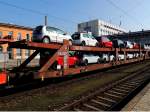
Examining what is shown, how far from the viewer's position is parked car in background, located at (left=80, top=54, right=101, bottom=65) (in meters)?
21.0

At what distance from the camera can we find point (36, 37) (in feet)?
53.3

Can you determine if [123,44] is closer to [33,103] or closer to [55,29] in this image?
[55,29]

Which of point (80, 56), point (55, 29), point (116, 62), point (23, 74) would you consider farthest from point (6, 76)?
point (116, 62)

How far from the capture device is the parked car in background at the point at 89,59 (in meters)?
21.0

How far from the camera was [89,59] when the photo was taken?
22.1 metres

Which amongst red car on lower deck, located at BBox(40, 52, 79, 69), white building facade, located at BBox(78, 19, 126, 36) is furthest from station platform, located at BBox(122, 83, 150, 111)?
white building facade, located at BBox(78, 19, 126, 36)

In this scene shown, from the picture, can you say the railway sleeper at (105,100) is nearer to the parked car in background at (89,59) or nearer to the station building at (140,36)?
the parked car in background at (89,59)

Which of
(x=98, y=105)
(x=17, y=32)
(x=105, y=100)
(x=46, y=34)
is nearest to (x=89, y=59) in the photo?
(x=46, y=34)

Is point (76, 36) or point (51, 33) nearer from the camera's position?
point (51, 33)

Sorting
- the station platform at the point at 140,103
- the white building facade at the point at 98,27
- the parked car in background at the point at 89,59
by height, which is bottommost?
the station platform at the point at 140,103

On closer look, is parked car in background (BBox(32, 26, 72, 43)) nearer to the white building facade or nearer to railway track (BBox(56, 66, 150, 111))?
railway track (BBox(56, 66, 150, 111))

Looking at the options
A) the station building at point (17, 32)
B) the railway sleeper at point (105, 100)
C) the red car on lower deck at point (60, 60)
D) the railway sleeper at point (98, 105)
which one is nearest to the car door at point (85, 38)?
the red car on lower deck at point (60, 60)

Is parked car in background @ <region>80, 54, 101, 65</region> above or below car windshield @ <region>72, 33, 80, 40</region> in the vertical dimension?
below

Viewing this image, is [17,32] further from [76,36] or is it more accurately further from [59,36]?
[59,36]
